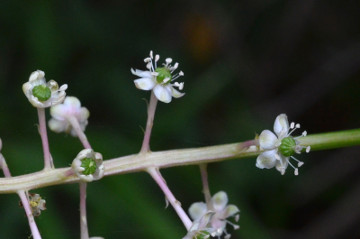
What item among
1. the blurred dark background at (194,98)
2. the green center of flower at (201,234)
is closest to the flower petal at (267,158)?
the green center of flower at (201,234)

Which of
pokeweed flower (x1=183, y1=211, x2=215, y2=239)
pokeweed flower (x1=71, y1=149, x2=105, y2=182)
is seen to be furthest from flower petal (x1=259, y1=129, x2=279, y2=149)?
pokeweed flower (x1=71, y1=149, x2=105, y2=182)

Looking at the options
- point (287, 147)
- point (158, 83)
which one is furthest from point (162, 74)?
point (287, 147)

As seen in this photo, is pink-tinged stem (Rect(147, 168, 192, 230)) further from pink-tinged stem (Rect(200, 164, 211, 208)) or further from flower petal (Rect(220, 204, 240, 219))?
flower petal (Rect(220, 204, 240, 219))

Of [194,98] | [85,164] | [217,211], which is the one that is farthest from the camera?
[194,98]

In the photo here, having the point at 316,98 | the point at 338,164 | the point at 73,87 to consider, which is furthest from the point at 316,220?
the point at 73,87

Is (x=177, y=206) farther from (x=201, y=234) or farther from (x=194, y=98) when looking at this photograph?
(x=194, y=98)

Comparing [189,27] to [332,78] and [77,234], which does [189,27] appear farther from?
[77,234]
